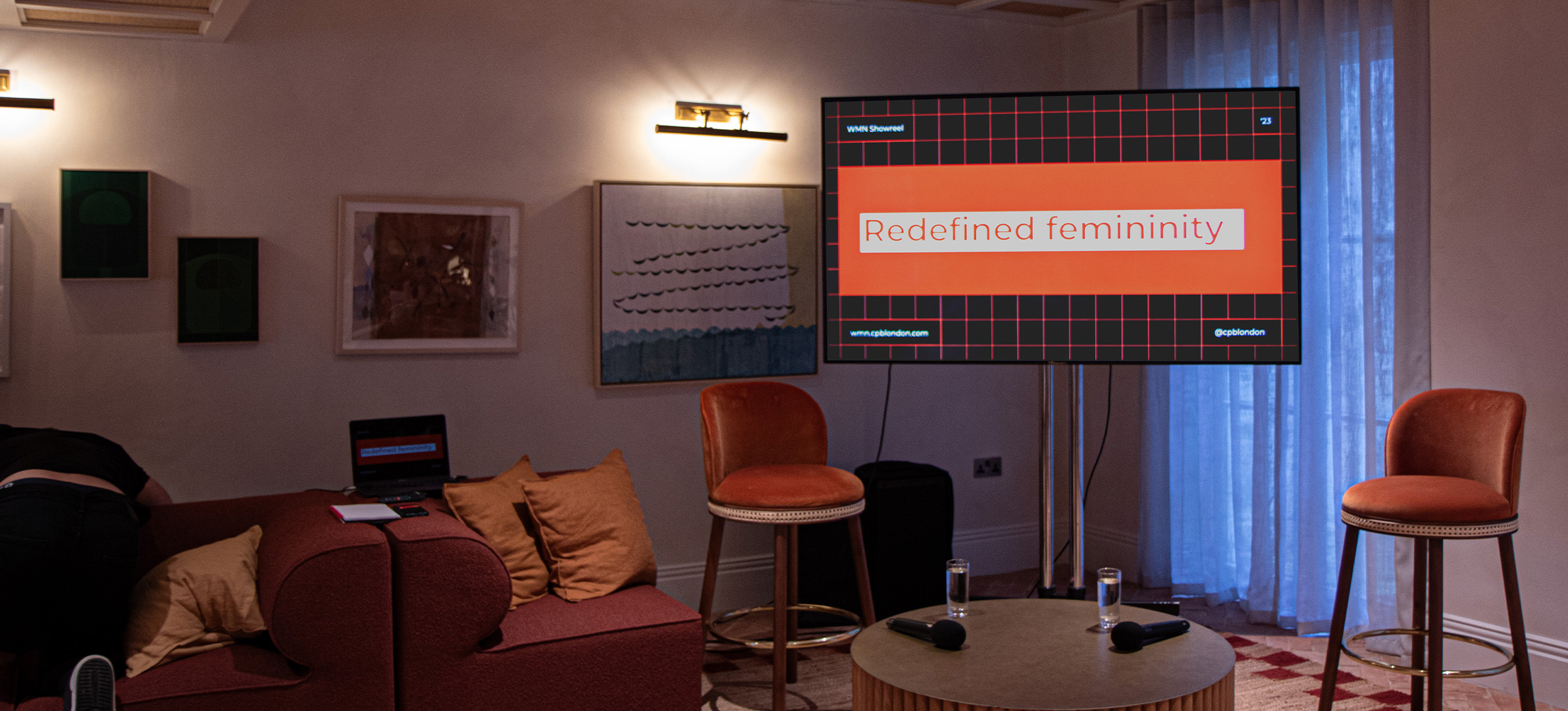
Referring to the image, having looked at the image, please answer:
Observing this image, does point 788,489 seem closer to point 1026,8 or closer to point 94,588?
point 94,588

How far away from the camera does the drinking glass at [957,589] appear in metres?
2.80

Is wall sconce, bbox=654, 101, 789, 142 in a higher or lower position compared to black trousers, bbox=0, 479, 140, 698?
higher

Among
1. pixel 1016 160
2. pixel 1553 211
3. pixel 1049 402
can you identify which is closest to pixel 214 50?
pixel 1016 160

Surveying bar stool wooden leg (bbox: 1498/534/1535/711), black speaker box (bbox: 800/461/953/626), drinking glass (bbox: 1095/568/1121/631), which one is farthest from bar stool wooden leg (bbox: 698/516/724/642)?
bar stool wooden leg (bbox: 1498/534/1535/711)

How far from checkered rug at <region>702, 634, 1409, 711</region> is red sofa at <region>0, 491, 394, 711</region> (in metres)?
1.20

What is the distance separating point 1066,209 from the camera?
3.48 m

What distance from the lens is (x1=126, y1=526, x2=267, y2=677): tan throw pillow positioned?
266cm

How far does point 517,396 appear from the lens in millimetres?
4246

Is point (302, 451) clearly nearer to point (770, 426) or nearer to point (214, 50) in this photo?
point (214, 50)

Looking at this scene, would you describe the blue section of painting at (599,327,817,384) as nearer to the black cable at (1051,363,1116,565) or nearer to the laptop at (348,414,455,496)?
the laptop at (348,414,455,496)

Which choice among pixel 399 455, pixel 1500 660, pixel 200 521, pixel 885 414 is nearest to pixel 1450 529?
pixel 1500 660

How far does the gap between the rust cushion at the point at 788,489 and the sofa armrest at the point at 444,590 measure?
743 mm

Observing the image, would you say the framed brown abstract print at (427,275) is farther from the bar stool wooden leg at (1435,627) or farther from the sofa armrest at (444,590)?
the bar stool wooden leg at (1435,627)

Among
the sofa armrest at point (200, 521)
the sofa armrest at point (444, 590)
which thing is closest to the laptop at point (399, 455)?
the sofa armrest at point (200, 521)
